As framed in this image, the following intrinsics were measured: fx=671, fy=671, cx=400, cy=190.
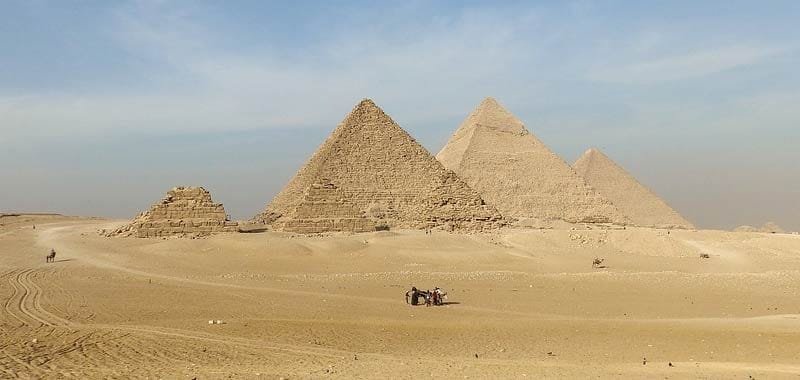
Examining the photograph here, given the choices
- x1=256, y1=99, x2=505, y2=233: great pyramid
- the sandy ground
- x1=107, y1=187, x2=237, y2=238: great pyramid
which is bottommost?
the sandy ground

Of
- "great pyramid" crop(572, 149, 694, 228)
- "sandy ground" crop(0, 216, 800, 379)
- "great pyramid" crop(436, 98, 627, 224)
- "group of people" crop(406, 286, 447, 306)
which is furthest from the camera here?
"great pyramid" crop(572, 149, 694, 228)

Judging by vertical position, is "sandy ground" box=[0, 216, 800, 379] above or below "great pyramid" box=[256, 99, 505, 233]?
below

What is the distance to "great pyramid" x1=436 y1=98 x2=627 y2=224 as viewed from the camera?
2164 inches

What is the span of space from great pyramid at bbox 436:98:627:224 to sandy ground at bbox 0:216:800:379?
28097 millimetres

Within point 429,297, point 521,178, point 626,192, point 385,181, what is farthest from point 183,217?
point 626,192

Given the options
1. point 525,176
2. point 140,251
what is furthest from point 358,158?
point 140,251

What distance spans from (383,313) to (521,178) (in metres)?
44.9

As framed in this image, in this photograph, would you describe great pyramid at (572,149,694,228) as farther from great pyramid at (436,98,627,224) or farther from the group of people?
the group of people

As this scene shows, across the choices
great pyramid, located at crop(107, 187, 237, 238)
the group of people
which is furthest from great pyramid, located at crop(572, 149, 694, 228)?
the group of people

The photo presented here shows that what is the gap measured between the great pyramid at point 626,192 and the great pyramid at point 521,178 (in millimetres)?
8906

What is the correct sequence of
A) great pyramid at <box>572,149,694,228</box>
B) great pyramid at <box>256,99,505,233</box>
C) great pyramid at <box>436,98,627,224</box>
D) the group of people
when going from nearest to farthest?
the group of people → great pyramid at <box>256,99,505,233</box> → great pyramid at <box>436,98,627,224</box> → great pyramid at <box>572,149,694,228</box>

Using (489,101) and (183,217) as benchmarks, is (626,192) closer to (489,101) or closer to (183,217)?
(489,101)

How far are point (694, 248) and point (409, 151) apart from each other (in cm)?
2156

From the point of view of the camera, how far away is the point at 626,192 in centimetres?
6769
